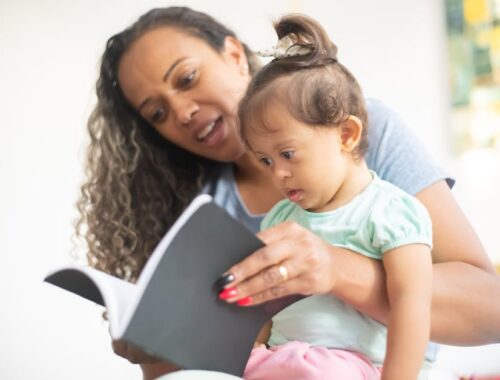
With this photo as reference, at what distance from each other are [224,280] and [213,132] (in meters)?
0.79

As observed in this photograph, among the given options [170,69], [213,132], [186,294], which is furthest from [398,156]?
[186,294]

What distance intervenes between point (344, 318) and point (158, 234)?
2.93ft

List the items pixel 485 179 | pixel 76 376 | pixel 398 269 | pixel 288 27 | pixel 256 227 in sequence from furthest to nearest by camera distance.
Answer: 1. pixel 485 179
2. pixel 76 376
3. pixel 256 227
4. pixel 288 27
5. pixel 398 269

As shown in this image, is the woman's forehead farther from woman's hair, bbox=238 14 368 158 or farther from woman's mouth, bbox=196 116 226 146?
woman's hair, bbox=238 14 368 158

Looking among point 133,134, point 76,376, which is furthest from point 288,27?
point 76,376

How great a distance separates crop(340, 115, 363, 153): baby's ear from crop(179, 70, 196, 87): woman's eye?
0.60m

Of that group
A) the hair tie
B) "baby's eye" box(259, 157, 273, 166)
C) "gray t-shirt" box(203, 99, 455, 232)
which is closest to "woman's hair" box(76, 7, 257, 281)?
"gray t-shirt" box(203, 99, 455, 232)

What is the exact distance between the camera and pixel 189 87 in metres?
1.56

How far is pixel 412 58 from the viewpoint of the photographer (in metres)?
2.85

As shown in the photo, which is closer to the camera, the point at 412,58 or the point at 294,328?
the point at 294,328

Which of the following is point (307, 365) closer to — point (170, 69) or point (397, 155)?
point (397, 155)

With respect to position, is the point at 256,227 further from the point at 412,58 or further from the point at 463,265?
the point at 412,58

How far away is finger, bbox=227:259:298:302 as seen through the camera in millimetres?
852

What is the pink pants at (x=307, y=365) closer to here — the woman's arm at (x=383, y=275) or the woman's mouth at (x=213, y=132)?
the woman's arm at (x=383, y=275)
